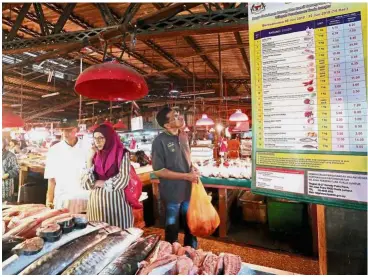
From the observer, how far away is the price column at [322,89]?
1290 mm

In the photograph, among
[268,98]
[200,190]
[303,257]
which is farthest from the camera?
[303,257]

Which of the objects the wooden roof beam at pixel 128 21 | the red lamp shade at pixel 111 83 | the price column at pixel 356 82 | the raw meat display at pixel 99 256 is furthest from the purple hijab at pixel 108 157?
the price column at pixel 356 82

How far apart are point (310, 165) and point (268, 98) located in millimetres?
469

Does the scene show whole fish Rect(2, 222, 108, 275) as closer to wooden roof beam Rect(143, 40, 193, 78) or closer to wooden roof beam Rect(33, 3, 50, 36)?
wooden roof beam Rect(33, 3, 50, 36)

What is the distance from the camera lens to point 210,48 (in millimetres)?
6496

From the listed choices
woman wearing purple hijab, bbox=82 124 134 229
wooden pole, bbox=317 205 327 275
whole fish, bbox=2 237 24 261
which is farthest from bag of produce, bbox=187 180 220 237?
whole fish, bbox=2 237 24 261

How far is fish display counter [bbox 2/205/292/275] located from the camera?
1361 mm

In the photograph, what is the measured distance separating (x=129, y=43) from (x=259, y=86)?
3.75 meters

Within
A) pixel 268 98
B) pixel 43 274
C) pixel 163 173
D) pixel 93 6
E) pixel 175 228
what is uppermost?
pixel 93 6

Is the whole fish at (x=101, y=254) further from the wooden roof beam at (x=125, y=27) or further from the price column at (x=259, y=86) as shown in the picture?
the wooden roof beam at (x=125, y=27)

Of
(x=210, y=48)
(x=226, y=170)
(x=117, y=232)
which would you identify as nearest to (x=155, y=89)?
(x=210, y=48)

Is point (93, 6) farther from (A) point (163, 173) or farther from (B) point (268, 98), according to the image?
(B) point (268, 98)

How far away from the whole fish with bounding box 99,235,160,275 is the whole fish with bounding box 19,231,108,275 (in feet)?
0.83

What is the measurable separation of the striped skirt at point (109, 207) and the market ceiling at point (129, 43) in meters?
1.83
